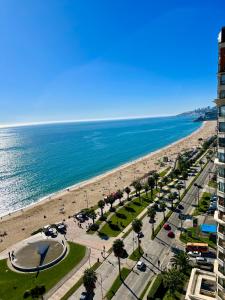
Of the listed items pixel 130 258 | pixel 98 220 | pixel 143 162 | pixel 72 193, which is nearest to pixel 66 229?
pixel 98 220

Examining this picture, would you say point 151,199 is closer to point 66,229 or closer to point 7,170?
point 66,229

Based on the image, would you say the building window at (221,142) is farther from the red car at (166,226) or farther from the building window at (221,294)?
the red car at (166,226)

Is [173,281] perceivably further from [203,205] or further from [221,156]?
[203,205]

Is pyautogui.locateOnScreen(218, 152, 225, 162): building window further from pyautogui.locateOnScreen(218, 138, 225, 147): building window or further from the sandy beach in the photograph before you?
the sandy beach

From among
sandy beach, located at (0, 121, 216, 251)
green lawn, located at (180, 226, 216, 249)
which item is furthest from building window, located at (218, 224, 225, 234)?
sandy beach, located at (0, 121, 216, 251)

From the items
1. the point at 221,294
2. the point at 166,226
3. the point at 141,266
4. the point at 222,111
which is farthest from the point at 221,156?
the point at 166,226

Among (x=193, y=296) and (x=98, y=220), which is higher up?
(x=193, y=296)

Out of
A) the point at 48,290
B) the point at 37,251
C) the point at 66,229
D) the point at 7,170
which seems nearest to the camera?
the point at 48,290
